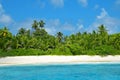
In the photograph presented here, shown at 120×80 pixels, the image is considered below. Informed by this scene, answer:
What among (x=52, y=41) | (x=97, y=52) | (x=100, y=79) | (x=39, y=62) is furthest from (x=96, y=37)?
(x=100, y=79)

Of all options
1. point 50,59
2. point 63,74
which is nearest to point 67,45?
point 50,59

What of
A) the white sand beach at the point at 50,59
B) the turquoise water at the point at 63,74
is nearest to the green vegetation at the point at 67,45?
the white sand beach at the point at 50,59

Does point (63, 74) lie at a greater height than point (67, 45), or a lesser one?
lesser

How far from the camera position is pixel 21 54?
49.4 meters

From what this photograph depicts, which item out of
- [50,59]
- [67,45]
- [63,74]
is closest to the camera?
[63,74]

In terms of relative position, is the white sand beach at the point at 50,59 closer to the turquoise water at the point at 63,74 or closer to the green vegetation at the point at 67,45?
the green vegetation at the point at 67,45

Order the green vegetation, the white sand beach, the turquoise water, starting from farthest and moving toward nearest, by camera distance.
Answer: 1. the green vegetation
2. the white sand beach
3. the turquoise water

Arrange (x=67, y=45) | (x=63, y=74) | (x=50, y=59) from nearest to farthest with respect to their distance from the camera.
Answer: (x=63, y=74), (x=50, y=59), (x=67, y=45)

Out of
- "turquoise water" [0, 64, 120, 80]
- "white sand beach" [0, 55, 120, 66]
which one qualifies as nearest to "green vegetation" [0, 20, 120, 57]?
"white sand beach" [0, 55, 120, 66]

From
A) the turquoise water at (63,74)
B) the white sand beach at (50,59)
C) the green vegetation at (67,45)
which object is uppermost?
the green vegetation at (67,45)

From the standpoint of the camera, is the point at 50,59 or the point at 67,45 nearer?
the point at 50,59

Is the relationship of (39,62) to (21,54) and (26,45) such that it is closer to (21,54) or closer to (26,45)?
(21,54)

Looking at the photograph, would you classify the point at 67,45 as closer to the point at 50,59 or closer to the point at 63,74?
the point at 50,59

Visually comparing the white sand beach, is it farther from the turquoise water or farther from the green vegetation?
the turquoise water
